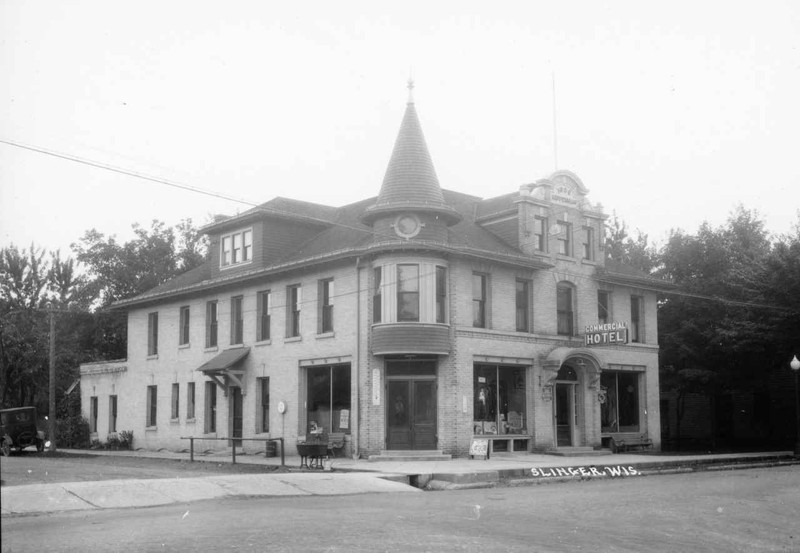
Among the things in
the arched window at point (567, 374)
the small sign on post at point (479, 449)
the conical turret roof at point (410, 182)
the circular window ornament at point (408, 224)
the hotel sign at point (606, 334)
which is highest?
the conical turret roof at point (410, 182)

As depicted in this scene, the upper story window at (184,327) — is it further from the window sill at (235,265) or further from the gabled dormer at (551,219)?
the gabled dormer at (551,219)

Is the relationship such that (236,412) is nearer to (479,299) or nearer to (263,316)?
(263,316)

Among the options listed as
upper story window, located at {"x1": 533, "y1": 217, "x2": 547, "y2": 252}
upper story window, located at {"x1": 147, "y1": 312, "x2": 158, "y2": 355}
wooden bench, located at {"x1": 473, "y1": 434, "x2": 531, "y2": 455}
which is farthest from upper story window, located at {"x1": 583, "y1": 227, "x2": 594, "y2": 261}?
upper story window, located at {"x1": 147, "y1": 312, "x2": 158, "y2": 355}

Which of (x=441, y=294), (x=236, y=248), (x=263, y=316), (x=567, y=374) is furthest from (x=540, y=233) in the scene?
(x=236, y=248)

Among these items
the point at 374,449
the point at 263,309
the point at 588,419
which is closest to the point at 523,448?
the point at 588,419

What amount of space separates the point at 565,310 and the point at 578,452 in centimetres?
550

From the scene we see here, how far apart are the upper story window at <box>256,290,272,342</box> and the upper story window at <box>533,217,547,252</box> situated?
1036 cm

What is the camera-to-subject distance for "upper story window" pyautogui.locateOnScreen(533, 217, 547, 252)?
3469 centimetres

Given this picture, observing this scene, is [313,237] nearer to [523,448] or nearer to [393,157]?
[393,157]

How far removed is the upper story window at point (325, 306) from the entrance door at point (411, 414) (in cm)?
361

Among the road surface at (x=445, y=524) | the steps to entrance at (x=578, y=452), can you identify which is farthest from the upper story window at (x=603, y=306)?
the road surface at (x=445, y=524)

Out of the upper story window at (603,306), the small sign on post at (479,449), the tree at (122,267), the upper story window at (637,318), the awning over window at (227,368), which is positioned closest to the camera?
the small sign on post at (479,449)

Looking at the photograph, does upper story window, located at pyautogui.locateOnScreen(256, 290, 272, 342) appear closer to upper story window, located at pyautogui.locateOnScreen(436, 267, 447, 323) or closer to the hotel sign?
upper story window, located at pyautogui.locateOnScreen(436, 267, 447, 323)

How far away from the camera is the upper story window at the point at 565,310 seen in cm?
3544
